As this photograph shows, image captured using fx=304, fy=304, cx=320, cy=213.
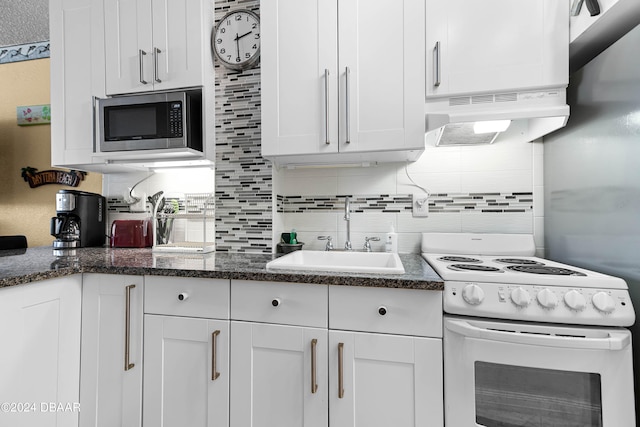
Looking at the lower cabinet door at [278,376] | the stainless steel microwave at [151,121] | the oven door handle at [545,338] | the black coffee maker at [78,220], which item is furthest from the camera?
the black coffee maker at [78,220]

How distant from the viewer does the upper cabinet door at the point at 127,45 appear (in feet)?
5.51

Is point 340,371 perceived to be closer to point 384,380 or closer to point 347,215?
A: point 384,380

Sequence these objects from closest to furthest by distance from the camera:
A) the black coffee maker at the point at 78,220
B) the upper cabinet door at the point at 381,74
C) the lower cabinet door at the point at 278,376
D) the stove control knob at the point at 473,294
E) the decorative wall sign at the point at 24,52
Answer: the stove control knob at the point at 473,294
the lower cabinet door at the point at 278,376
the upper cabinet door at the point at 381,74
the black coffee maker at the point at 78,220
the decorative wall sign at the point at 24,52

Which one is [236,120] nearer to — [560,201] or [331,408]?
[331,408]

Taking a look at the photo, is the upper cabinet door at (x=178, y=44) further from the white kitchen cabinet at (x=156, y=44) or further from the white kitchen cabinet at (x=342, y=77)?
the white kitchen cabinet at (x=342, y=77)

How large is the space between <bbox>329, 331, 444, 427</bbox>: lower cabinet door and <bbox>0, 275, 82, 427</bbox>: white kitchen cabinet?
1.12 metres

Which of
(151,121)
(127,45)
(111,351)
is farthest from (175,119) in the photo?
(111,351)

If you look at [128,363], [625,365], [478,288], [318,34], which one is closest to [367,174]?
[318,34]

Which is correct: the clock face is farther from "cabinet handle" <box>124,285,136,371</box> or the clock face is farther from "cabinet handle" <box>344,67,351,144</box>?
"cabinet handle" <box>124,285,136,371</box>

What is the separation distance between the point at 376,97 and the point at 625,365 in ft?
4.20

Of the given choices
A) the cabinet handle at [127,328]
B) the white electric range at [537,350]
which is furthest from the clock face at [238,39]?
the white electric range at [537,350]

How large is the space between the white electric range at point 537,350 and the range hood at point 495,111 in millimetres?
645

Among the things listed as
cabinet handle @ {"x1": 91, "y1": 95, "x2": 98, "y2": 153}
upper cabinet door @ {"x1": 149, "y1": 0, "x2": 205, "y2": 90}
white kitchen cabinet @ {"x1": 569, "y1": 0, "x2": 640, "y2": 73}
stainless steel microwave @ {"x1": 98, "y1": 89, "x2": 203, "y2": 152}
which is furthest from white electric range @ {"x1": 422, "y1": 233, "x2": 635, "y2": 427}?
cabinet handle @ {"x1": 91, "y1": 95, "x2": 98, "y2": 153}

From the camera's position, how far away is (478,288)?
102cm
